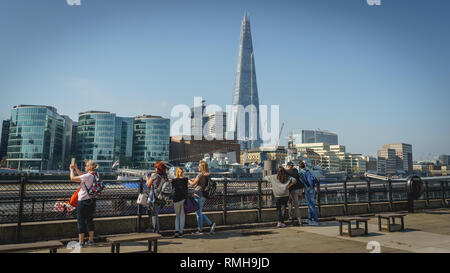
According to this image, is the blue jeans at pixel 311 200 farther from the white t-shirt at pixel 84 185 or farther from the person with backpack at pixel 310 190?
the white t-shirt at pixel 84 185

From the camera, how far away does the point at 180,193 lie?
8.33m

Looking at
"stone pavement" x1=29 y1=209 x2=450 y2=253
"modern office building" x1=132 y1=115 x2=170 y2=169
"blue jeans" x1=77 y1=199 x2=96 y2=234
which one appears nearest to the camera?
"stone pavement" x1=29 y1=209 x2=450 y2=253

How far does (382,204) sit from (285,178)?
7.07 metres

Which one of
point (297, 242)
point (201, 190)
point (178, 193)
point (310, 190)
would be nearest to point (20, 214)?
point (178, 193)

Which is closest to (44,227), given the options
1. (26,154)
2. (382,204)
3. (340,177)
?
(382,204)

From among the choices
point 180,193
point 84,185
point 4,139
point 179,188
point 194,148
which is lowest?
point 180,193

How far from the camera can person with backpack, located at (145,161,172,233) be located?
7980 millimetres

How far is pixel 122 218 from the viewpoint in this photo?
8445mm

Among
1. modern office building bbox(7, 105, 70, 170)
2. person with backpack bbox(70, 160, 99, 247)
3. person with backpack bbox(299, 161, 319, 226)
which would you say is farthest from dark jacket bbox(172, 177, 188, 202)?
modern office building bbox(7, 105, 70, 170)

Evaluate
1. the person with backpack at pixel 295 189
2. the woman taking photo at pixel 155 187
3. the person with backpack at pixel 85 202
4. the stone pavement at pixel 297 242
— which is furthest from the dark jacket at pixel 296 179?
the person with backpack at pixel 85 202

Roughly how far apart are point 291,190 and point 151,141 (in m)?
136

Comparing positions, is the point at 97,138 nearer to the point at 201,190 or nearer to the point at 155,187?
the point at 201,190

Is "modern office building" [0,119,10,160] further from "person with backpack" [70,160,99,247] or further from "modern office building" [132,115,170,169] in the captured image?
"person with backpack" [70,160,99,247]
